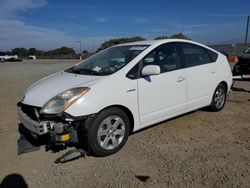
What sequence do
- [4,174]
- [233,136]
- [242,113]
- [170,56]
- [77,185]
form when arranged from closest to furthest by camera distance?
1. [77,185]
2. [4,174]
3. [233,136]
4. [170,56]
5. [242,113]

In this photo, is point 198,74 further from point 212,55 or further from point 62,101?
point 62,101

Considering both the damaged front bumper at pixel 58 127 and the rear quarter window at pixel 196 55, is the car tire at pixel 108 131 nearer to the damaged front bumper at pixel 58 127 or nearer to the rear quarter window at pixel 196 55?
the damaged front bumper at pixel 58 127

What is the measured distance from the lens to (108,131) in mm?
3832

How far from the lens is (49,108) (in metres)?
3.57

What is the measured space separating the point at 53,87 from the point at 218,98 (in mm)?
3634

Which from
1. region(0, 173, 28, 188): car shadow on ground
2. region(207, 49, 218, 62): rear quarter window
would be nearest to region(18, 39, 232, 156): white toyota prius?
region(207, 49, 218, 62): rear quarter window

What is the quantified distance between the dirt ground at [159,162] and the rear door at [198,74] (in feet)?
1.73

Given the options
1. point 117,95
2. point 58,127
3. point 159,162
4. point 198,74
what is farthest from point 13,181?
point 198,74

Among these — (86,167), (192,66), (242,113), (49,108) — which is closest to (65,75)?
(49,108)

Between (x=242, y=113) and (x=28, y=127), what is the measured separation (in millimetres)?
4442

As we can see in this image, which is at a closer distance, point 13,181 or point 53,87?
point 13,181

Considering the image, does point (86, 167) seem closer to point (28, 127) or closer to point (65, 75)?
point (28, 127)

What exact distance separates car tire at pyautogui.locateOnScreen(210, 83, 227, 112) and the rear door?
20 cm

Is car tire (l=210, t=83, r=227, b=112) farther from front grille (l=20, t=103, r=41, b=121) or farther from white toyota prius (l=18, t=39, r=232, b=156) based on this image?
front grille (l=20, t=103, r=41, b=121)
